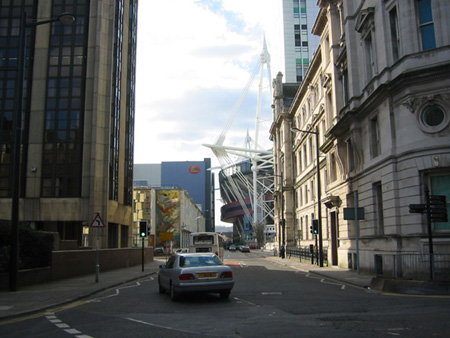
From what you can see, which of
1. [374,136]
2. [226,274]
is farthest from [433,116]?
[226,274]

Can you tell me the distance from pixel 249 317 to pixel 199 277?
3254mm

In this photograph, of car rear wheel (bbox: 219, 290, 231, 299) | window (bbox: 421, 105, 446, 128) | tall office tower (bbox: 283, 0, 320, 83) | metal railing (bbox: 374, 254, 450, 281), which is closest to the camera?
car rear wheel (bbox: 219, 290, 231, 299)

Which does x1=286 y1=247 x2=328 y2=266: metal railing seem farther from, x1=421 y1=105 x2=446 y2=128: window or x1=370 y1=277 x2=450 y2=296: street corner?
x1=370 y1=277 x2=450 y2=296: street corner

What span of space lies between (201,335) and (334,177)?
1051 inches

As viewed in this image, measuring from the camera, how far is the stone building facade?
19.8 metres

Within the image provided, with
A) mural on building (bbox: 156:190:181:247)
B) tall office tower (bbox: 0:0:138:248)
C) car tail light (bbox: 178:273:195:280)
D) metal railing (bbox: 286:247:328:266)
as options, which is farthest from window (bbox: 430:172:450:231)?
mural on building (bbox: 156:190:181:247)

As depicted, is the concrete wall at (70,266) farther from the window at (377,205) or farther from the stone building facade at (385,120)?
the window at (377,205)

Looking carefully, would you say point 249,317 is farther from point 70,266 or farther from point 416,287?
point 70,266

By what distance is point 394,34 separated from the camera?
872 inches

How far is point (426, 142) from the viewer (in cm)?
1981

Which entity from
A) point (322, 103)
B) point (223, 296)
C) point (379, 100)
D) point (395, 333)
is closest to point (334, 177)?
point (322, 103)

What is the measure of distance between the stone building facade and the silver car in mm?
9725

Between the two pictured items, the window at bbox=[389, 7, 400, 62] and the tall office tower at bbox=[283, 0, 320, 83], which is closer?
the window at bbox=[389, 7, 400, 62]

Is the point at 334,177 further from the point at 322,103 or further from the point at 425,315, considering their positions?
the point at 425,315
